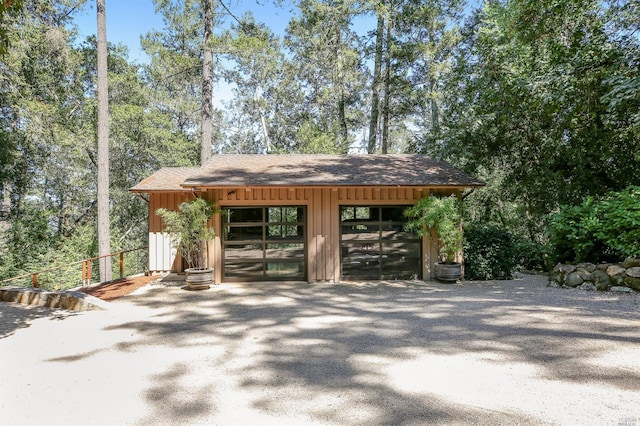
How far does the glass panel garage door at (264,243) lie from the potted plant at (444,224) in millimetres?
3000

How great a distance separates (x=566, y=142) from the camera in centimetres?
1163

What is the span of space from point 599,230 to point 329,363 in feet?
23.3

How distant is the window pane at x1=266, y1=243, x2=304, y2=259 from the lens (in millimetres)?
9531

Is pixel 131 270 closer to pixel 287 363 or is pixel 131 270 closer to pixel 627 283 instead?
pixel 287 363

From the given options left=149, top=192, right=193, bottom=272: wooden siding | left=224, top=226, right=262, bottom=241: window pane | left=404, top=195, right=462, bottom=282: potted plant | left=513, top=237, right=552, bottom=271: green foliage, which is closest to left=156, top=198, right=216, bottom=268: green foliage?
left=224, top=226, right=262, bottom=241: window pane

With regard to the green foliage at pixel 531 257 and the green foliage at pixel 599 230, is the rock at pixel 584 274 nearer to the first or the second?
the green foliage at pixel 599 230

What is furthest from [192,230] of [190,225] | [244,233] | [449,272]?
[449,272]

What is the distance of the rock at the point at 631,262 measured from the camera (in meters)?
6.98

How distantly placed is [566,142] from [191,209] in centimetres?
1182

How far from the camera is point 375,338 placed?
4.71m

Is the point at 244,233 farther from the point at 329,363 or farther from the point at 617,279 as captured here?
the point at 617,279

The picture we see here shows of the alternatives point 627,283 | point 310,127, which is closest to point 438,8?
point 310,127

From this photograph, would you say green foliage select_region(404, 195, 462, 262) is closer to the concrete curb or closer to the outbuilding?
the outbuilding

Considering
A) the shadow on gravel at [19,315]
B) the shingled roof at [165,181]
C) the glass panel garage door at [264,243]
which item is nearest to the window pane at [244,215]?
the glass panel garage door at [264,243]
